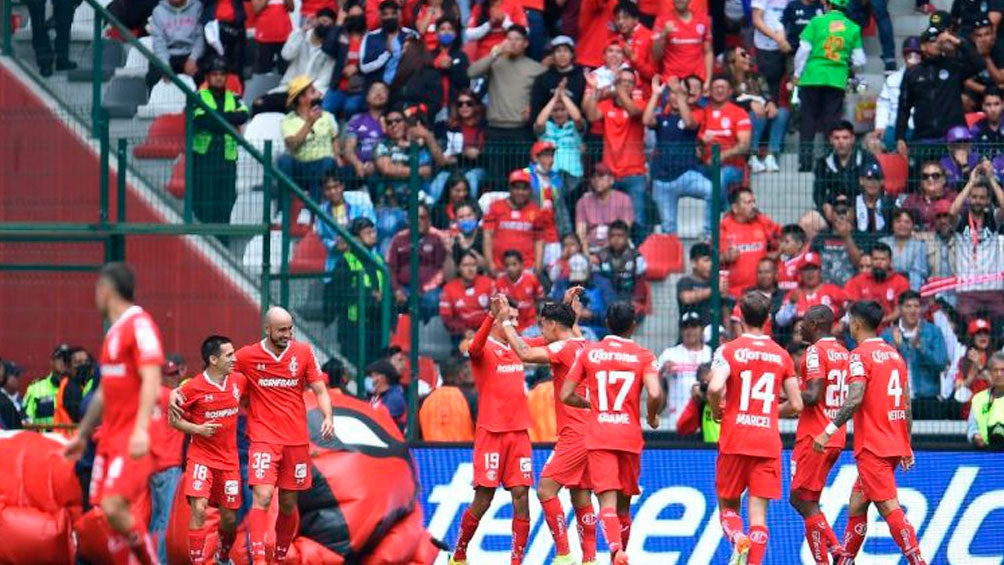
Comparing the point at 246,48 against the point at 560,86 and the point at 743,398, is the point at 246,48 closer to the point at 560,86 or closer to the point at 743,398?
the point at 560,86

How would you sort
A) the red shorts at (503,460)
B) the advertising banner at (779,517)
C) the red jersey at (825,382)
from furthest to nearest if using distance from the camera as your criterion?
1. the advertising banner at (779,517)
2. the red shorts at (503,460)
3. the red jersey at (825,382)

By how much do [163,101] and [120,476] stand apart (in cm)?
821

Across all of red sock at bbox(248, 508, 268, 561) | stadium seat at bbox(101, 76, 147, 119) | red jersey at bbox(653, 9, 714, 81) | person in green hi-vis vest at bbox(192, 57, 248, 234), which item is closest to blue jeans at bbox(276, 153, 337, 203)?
person in green hi-vis vest at bbox(192, 57, 248, 234)

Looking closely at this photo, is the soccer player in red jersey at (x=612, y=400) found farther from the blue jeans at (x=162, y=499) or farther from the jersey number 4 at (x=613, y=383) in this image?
the blue jeans at (x=162, y=499)

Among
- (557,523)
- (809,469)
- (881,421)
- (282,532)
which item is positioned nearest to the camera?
(881,421)

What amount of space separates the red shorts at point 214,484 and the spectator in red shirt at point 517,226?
161 inches

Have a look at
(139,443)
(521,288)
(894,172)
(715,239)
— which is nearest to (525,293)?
(521,288)

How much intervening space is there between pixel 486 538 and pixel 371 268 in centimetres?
284

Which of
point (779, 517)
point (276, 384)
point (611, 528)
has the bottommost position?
point (779, 517)

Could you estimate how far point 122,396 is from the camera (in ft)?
40.5

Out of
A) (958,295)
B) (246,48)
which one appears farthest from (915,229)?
(246,48)

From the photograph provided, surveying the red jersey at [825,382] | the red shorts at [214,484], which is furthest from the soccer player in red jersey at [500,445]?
the red jersey at [825,382]

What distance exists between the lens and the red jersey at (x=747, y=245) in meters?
18.8

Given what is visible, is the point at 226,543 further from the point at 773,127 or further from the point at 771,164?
the point at 773,127
